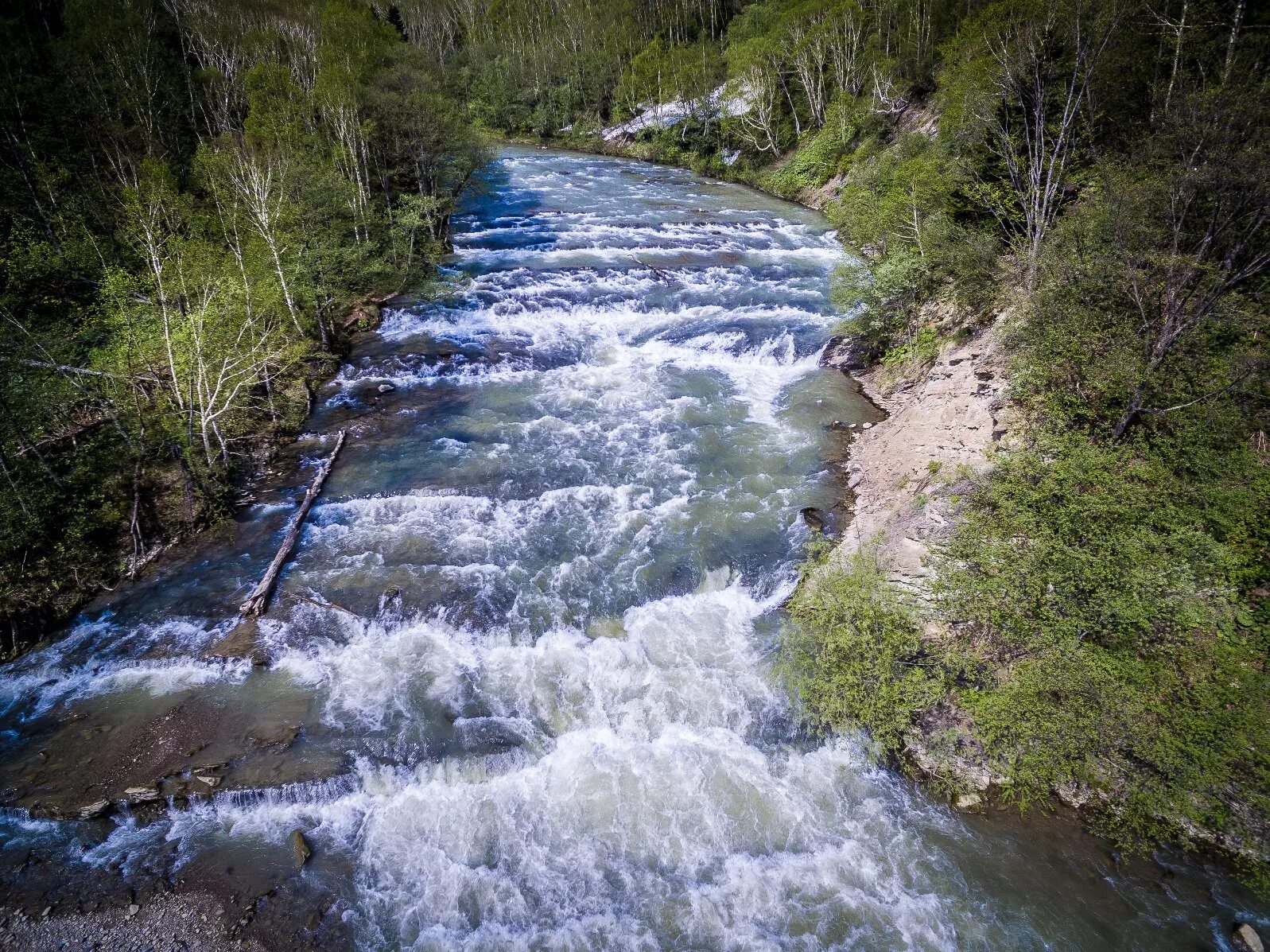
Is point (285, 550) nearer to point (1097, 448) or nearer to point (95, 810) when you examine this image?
point (95, 810)

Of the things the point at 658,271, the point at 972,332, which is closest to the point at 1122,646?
the point at 972,332

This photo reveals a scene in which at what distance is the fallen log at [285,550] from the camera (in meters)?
13.1

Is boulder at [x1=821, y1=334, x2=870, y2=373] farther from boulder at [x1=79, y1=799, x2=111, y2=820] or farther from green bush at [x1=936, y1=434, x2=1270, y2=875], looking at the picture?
boulder at [x1=79, y1=799, x2=111, y2=820]

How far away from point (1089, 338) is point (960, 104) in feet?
62.7

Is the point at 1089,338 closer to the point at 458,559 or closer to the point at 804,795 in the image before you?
the point at 804,795

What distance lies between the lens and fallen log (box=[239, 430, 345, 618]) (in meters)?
13.1

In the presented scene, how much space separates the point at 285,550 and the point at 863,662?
13722 millimetres

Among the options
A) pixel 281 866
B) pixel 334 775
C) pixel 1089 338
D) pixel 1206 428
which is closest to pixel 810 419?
pixel 1089 338

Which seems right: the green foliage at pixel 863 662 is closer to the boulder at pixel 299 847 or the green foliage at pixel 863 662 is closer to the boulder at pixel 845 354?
the boulder at pixel 299 847

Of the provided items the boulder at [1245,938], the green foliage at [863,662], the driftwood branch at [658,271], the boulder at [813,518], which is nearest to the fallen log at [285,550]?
the green foliage at [863,662]

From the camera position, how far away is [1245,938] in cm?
779

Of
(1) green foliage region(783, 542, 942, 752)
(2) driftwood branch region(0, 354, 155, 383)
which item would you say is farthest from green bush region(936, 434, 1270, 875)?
(2) driftwood branch region(0, 354, 155, 383)

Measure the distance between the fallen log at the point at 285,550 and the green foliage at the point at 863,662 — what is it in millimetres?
11790

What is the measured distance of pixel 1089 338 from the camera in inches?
524
